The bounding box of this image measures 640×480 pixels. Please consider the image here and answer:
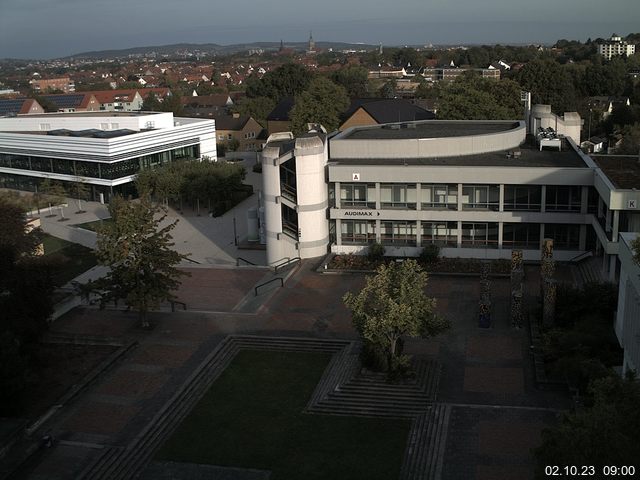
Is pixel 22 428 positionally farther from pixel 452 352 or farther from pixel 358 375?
pixel 452 352

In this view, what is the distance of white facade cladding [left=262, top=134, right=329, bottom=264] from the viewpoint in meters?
37.2

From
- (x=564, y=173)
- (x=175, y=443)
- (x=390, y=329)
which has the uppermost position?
(x=564, y=173)

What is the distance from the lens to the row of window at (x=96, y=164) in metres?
59.7

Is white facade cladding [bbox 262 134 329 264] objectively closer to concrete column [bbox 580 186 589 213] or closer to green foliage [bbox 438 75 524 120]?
concrete column [bbox 580 186 589 213]

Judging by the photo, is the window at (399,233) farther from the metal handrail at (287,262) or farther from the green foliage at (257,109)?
the green foliage at (257,109)

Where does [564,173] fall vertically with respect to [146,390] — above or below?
above

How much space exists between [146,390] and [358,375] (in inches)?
285

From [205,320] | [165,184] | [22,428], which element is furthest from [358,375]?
[165,184]

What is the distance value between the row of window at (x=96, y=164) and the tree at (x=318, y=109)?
35.6 feet

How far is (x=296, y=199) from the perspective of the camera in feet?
124

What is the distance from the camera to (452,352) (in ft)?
86.9

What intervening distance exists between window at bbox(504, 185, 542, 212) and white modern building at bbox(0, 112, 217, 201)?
34.7 metres

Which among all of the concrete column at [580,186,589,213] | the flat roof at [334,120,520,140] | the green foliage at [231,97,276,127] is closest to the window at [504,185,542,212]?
the concrete column at [580,186,589,213]

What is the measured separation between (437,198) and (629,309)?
1726 centimetres
